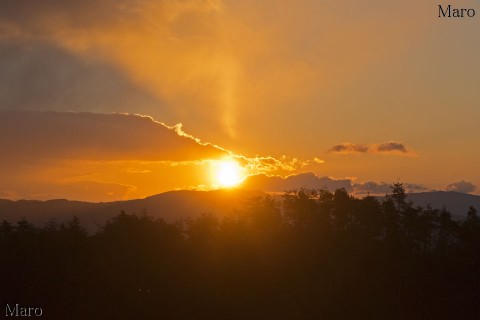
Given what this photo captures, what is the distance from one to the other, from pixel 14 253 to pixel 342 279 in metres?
61.1

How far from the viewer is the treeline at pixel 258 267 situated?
85.1 m

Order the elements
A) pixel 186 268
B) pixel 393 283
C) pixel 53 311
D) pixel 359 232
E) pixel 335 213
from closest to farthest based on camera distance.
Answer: pixel 53 311 → pixel 393 283 → pixel 186 268 → pixel 359 232 → pixel 335 213

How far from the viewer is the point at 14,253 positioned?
93.1m

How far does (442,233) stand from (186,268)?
179 feet

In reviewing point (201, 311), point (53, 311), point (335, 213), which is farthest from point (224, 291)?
point (335, 213)

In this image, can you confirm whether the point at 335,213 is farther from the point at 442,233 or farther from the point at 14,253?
the point at 14,253

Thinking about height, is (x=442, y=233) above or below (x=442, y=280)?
above

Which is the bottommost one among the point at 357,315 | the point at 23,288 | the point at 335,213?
the point at 357,315

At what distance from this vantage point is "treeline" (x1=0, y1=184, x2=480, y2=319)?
8506 cm

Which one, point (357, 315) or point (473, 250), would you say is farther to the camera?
point (473, 250)

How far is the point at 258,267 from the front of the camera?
328ft

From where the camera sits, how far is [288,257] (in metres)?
104

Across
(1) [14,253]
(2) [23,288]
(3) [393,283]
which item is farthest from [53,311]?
(3) [393,283]

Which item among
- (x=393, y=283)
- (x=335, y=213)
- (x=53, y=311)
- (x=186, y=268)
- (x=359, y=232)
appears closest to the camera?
(x=53, y=311)
